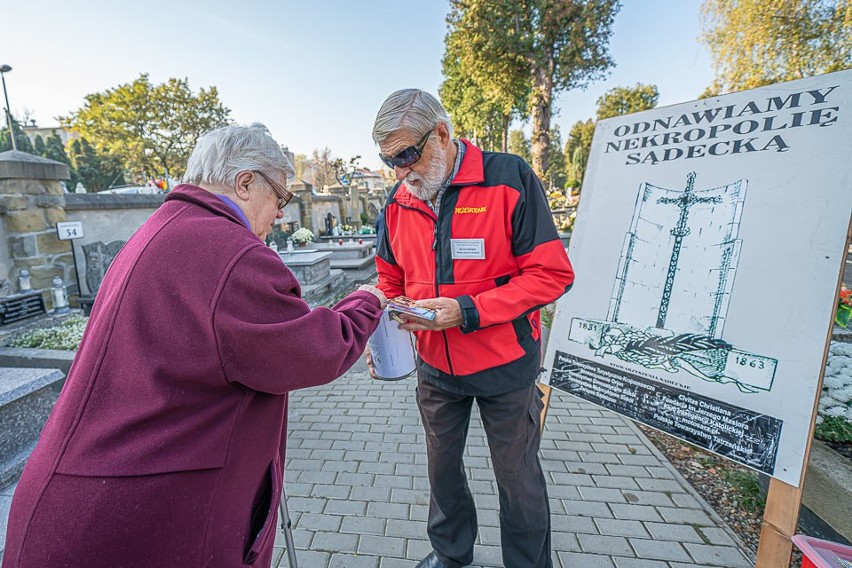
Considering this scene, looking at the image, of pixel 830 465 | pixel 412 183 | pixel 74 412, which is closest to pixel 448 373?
pixel 412 183

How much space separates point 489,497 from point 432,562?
2.06 feet

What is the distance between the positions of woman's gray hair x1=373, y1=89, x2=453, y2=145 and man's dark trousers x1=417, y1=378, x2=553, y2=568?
1.08 meters

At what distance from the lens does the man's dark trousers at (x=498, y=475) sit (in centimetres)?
167

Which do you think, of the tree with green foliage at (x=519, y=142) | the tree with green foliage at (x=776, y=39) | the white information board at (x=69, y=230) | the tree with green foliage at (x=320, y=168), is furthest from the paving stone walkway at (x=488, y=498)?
the tree with green foliage at (x=519, y=142)

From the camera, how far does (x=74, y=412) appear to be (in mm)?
942

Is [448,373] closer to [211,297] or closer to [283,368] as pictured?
[283,368]

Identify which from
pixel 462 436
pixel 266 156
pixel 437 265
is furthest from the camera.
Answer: pixel 462 436

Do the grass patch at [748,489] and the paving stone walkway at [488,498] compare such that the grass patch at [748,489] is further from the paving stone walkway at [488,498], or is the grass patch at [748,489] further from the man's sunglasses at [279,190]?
the man's sunglasses at [279,190]

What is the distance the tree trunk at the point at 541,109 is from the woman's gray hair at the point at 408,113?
1161 centimetres

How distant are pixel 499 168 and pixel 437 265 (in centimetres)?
46

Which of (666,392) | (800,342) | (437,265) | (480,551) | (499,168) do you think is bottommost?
(480,551)

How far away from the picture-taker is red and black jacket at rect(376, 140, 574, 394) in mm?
1544

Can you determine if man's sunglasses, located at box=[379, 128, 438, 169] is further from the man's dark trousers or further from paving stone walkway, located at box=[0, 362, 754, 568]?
paving stone walkway, located at box=[0, 362, 754, 568]

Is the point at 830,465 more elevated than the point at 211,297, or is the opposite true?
the point at 211,297
